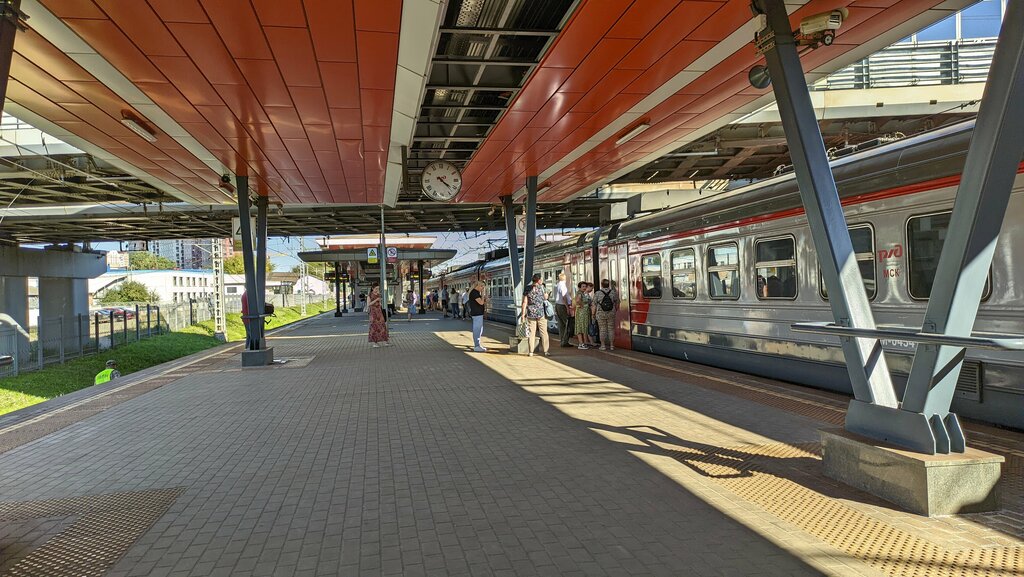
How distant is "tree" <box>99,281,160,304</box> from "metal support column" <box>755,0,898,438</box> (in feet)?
237

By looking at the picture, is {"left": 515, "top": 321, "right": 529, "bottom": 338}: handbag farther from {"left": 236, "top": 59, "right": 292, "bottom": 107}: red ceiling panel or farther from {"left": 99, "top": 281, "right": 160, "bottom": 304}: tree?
{"left": 99, "top": 281, "right": 160, "bottom": 304}: tree

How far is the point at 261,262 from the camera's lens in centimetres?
1538

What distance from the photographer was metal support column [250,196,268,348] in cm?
1458

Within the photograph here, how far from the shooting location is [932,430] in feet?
14.6

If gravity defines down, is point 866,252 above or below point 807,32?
below

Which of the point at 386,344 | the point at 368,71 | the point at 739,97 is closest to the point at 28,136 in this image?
the point at 386,344

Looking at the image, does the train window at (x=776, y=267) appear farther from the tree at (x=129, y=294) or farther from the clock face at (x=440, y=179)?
the tree at (x=129, y=294)

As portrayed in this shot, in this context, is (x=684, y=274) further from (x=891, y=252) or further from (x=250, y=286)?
(x=250, y=286)

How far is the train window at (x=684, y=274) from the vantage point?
457 inches

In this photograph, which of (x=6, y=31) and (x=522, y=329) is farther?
(x=522, y=329)

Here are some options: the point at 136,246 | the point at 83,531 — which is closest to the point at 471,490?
the point at 83,531

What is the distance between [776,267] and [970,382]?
3.34 meters

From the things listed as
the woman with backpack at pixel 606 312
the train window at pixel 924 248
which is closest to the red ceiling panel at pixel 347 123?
the woman with backpack at pixel 606 312

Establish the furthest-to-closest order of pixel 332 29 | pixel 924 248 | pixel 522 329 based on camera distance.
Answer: pixel 522 329 < pixel 924 248 < pixel 332 29
